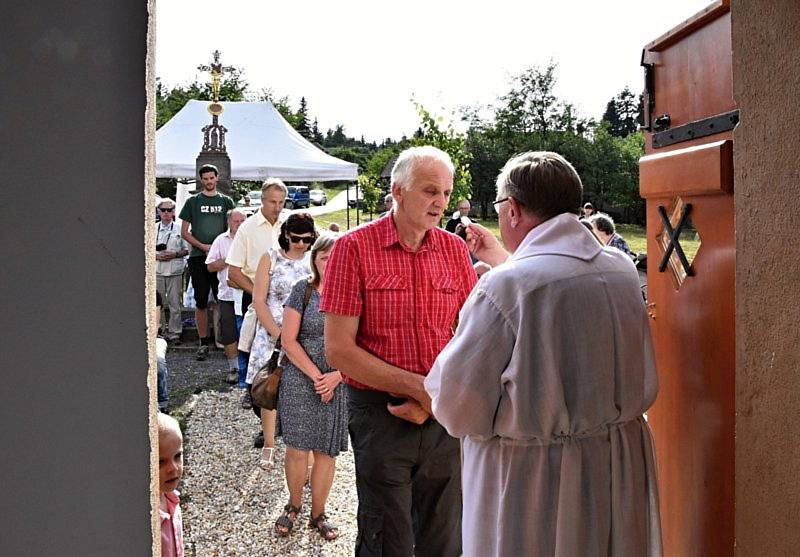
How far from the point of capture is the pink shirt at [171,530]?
223 centimetres

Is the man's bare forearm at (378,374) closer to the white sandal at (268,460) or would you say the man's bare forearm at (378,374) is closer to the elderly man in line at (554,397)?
the elderly man in line at (554,397)

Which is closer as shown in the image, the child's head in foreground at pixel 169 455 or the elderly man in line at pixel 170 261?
the child's head in foreground at pixel 169 455

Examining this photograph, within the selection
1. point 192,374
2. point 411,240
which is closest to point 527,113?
point 192,374

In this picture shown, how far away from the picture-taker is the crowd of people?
7.34 feet

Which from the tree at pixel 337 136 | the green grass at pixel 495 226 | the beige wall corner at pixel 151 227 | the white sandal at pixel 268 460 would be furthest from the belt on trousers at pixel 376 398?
the tree at pixel 337 136

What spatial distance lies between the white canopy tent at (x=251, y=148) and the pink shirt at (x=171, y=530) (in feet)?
37.9

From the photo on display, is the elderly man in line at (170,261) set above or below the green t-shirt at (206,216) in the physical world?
below

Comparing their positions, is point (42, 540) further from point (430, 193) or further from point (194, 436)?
point (194, 436)

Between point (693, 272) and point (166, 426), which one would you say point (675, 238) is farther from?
point (166, 426)

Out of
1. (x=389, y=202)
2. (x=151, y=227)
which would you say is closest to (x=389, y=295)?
(x=151, y=227)

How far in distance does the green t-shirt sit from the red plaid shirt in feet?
22.7

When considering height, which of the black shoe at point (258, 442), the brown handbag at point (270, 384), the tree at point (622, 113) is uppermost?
the tree at point (622, 113)

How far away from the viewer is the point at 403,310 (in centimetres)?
308

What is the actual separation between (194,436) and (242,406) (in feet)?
2.82
